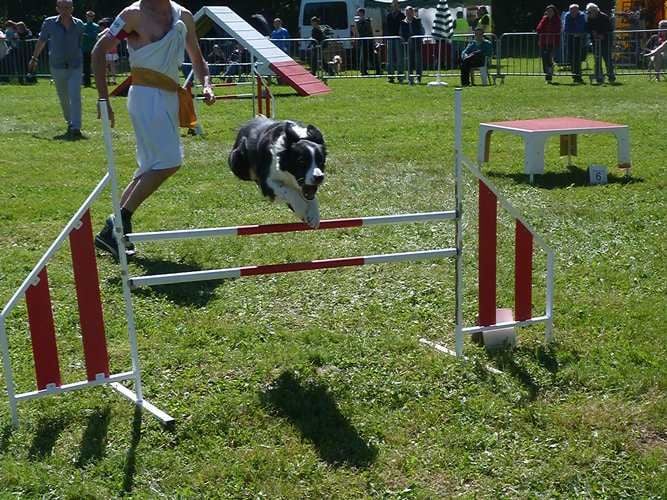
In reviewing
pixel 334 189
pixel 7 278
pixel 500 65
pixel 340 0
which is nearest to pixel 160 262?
pixel 7 278

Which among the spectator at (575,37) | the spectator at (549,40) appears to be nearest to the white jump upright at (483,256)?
the spectator at (575,37)

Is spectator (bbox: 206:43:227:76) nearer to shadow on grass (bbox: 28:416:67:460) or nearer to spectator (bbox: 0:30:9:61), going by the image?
spectator (bbox: 0:30:9:61)

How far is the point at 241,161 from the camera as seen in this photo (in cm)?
570

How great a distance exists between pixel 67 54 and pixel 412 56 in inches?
455

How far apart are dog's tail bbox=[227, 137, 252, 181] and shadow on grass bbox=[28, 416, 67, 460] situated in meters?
2.36

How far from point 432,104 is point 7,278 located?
38.1 ft

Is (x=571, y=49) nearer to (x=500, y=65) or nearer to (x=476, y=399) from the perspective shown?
(x=500, y=65)

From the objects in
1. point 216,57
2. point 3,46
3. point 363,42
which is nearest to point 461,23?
point 363,42

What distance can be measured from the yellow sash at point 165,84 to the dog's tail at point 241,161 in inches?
17.3

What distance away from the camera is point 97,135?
500 inches

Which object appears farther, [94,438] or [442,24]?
[442,24]

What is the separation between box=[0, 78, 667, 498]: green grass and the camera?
11.0ft

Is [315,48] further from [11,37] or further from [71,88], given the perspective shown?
[71,88]

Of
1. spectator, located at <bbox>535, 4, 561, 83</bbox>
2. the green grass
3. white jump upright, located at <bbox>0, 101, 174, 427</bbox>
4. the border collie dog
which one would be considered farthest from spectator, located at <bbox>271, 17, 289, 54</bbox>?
white jump upright, located at <bbox>0, 101, 174, 427</bbox>
